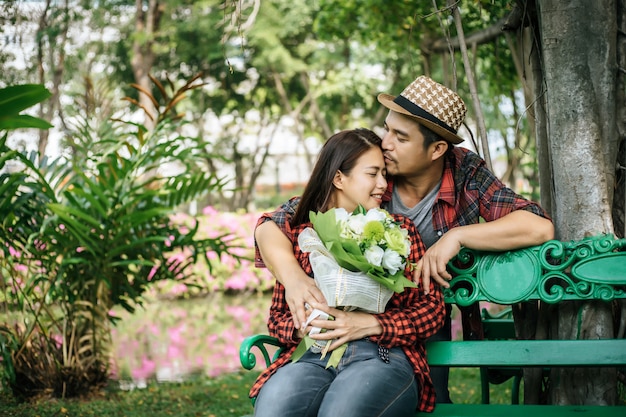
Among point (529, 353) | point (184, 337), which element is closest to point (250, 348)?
point (529, 353)

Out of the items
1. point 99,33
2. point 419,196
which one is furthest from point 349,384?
point 99,33

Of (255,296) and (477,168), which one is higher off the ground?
(477,168)

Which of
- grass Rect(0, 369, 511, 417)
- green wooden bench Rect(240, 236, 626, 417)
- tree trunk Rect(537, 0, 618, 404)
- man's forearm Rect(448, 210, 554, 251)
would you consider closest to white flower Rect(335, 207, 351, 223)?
man's forearm Rect(448, 210, 554, 251)

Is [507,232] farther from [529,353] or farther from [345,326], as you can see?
[345,326]

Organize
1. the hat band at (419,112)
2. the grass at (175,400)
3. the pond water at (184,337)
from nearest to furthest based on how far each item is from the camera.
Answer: the hat band at (419,112), the grass at (175,400), the pond water at (184,337)

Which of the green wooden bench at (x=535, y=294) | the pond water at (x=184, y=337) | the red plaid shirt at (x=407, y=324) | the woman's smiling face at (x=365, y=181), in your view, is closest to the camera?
the red plaid shirt at (x=407, y=324)

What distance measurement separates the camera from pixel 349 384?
2.79 m

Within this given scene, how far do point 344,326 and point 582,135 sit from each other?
1.41 m

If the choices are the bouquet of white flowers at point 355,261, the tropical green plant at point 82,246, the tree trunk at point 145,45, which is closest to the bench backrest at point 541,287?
the bouquet of white flowers at point 355,261

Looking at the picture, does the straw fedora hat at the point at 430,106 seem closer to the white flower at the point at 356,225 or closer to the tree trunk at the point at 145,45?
the white flower at the point at 356,225

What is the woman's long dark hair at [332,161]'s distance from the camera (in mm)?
3309

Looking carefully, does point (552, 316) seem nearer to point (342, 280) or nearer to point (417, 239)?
point (417, 239)

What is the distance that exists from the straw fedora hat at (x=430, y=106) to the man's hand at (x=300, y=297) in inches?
36.4

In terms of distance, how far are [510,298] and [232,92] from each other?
70.5ft
